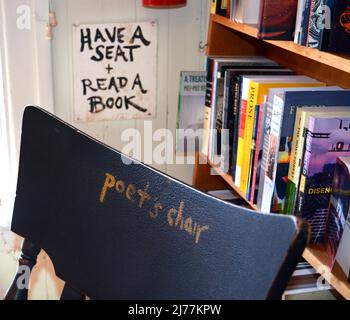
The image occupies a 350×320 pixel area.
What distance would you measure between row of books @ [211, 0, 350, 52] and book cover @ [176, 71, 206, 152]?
0.43 meters

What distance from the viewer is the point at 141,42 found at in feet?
5.44

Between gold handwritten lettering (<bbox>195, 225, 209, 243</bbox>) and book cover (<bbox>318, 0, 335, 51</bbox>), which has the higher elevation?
book cover (<bbox>318, 0, 335, 51</bbox>)

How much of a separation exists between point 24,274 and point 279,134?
0.63 meters

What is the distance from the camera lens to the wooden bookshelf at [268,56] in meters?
1.06

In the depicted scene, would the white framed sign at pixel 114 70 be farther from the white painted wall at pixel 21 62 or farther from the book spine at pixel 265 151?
the book spine at pixel 265 151

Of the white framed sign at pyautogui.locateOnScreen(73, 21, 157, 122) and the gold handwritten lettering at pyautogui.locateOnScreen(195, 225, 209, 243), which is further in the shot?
the white framed sign at pyautogui.locateOnScreen(73, 21, 157, 122)

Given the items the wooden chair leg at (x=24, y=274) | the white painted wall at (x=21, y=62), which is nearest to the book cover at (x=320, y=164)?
the wooden chair leg at (x=24, y=274)

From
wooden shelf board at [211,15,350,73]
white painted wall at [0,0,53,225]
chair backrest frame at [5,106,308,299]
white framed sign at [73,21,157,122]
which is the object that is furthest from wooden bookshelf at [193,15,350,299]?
white painted wall at [0,0,53,225]

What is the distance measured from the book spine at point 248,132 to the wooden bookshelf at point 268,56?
5 centimetres

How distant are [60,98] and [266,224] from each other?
3.69 ft

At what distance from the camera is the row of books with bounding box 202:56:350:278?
42.0 inches

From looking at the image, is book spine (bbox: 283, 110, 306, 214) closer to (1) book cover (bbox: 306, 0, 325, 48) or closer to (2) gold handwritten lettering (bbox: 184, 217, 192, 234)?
(1) book cover (bbox: 306, 0, 325, 48)

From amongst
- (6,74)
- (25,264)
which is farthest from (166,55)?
(25,264)
